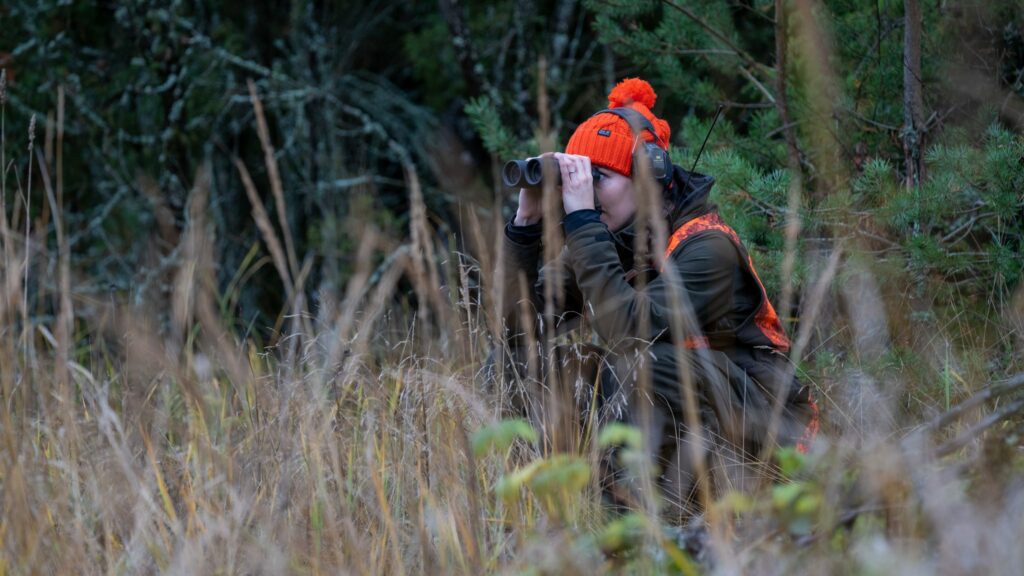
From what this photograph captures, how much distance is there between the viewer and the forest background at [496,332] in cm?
164

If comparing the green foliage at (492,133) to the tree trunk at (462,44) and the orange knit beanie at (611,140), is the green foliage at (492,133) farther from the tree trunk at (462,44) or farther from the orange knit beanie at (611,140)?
the tree trunk at (462,44)

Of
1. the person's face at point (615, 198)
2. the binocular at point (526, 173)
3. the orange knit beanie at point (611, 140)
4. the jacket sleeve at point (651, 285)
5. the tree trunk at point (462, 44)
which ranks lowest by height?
the jacket sleeve at point (651, 285)

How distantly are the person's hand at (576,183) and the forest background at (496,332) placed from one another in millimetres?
106

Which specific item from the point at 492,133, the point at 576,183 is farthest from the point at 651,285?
the point at 492,133

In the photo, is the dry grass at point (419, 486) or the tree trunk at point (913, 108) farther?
the tree trunk at point (913, 108)

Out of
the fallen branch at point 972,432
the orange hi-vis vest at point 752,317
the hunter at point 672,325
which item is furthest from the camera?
the orange hi-vis vest at point 752,317

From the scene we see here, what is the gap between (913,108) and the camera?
Result: 309 centimetres

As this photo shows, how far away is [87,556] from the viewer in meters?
2.09

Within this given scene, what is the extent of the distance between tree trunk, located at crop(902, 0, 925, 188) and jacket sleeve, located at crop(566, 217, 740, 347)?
78 centimetres

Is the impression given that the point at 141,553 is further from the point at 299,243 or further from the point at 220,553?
the point at 299,243

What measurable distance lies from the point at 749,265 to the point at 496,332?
66cm

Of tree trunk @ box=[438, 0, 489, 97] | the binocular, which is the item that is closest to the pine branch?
the binocular

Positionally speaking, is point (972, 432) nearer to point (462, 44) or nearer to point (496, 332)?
point (496, 332)

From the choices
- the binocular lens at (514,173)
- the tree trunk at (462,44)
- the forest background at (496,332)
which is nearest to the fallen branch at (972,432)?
the forest background at (496,332)
